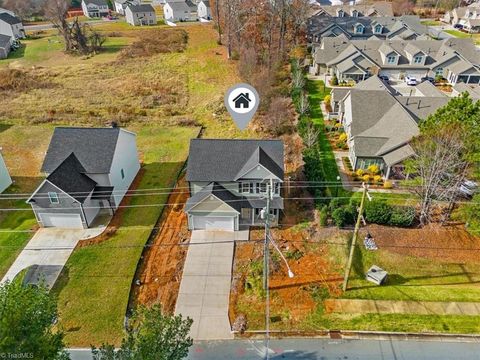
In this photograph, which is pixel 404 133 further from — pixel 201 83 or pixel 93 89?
pixel 93 89

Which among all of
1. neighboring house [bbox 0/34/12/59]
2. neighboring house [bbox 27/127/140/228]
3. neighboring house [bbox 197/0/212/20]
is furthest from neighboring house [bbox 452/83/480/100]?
neighboring house [bbox 0/34/12/59]

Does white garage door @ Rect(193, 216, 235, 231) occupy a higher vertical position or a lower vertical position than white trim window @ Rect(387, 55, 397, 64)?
lower

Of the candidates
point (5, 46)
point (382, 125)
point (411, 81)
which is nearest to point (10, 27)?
point (5, 46)

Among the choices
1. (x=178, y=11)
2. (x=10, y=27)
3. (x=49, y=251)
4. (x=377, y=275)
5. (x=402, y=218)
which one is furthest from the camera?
(x=178, y=11)

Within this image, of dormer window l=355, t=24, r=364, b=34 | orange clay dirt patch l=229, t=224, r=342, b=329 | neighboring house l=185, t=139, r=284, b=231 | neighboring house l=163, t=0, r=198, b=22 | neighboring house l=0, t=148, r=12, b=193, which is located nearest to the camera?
orange clay dirt patch l=229, t=224, r=342, b=329

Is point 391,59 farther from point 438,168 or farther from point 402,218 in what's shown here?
point 402,218

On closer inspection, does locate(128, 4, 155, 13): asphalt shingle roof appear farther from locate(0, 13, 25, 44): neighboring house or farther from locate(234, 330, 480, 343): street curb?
locate(234, 330, 480, 343): street curb
